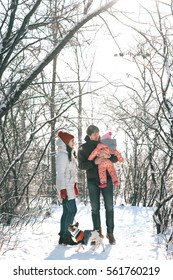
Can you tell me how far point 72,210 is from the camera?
4949 millimetres

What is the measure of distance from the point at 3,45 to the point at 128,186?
351 inches

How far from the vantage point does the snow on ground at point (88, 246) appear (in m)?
4.37

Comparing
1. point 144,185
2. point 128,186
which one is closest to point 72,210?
point 144,185

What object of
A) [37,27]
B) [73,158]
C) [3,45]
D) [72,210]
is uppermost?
[37,27]

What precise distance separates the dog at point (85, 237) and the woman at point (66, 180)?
199 millimetres

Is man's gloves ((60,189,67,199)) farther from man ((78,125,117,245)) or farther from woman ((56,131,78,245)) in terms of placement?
man ((78,125,117,245))

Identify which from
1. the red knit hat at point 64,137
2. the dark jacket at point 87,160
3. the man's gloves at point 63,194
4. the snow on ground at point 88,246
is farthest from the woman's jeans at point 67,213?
the red knit hat at point 64,137

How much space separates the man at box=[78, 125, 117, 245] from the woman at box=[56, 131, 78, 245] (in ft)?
0.50

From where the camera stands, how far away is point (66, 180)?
4875mm

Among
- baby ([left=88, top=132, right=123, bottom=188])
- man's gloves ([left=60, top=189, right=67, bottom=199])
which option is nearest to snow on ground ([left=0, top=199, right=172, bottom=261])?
man's gloves ([left=60, top=189, right=67, bottom=199])

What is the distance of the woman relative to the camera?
487 cm

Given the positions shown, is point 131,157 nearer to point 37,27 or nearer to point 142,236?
point 142,236

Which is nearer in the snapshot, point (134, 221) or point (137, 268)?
point (137, 268)

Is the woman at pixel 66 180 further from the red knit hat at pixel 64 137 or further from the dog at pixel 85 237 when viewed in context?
the dog at pixel 85 237
